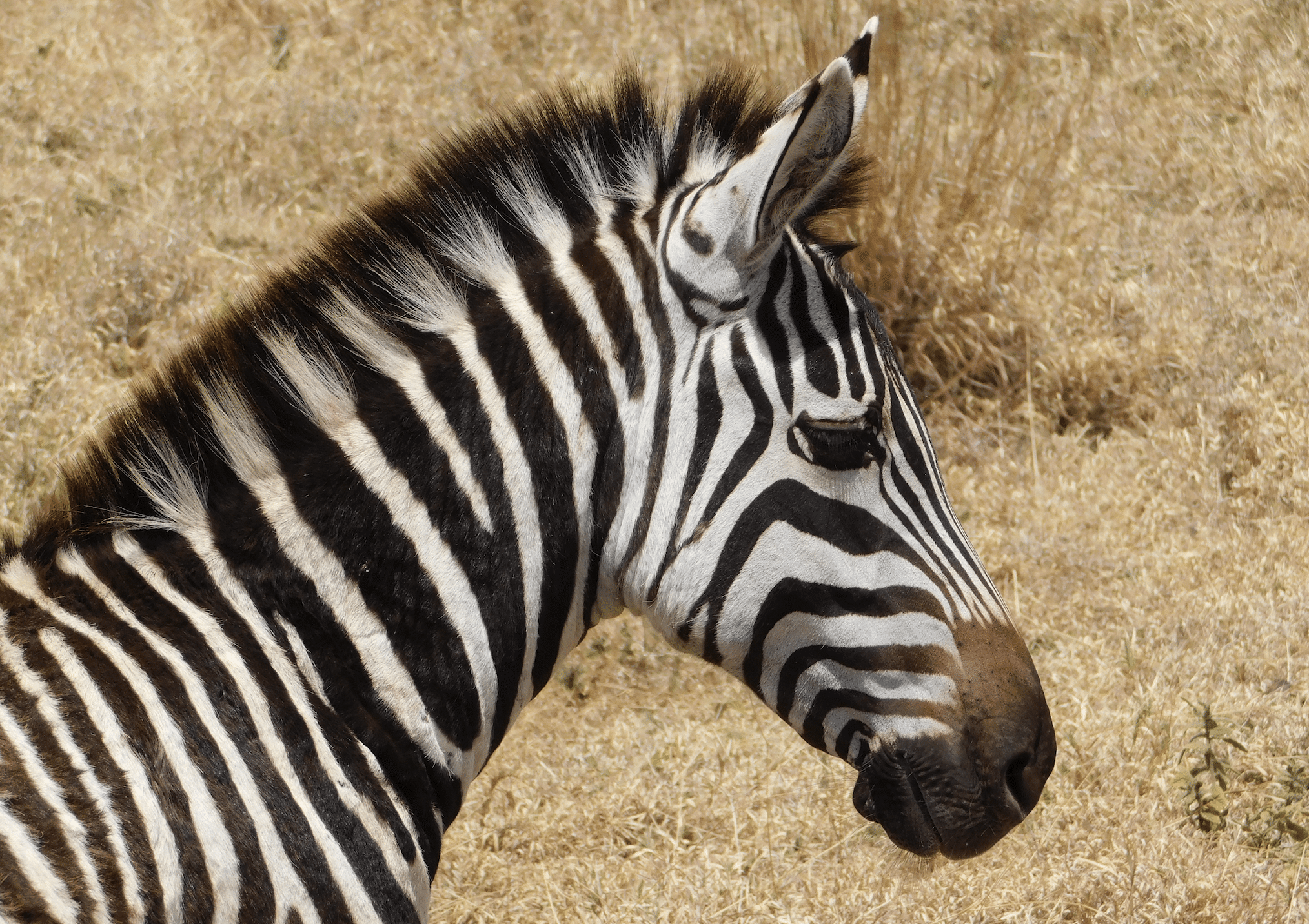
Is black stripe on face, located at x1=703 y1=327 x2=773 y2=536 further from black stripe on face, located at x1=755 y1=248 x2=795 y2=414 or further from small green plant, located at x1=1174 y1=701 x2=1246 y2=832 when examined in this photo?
small green plant, located at x1=1174 y1=701 x2=1246 y2=832

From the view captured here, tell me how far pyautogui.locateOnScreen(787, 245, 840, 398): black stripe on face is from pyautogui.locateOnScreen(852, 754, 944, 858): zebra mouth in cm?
74

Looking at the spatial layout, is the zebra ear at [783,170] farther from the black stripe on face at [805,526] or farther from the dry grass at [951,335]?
the dry grass at [951,335]

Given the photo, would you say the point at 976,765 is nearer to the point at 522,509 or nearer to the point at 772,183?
the point at 522,509

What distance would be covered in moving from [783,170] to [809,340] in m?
0.33

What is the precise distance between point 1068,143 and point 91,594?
7235 millimetres

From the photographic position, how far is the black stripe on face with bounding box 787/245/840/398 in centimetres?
238

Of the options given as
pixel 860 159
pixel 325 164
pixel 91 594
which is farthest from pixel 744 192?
pixel 325 164

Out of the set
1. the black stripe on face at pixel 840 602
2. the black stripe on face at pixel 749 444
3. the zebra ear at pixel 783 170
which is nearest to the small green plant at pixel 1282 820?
the black stripe on face at pixel 840 602

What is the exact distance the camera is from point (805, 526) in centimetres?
237

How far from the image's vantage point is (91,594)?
2.20m

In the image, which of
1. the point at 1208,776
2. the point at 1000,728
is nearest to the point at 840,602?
the point at 1000,728

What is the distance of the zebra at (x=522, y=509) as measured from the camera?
2238 mm

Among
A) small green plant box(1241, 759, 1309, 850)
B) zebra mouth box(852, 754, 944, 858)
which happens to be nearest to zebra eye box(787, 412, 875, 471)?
zebra mouth box(852, 754, 944, 858)

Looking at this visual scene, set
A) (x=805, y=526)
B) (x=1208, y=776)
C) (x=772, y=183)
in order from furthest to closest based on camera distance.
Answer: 1. (x=1208, y=776)
2. (x=805, y=526)
3. (x=772, y=183)
